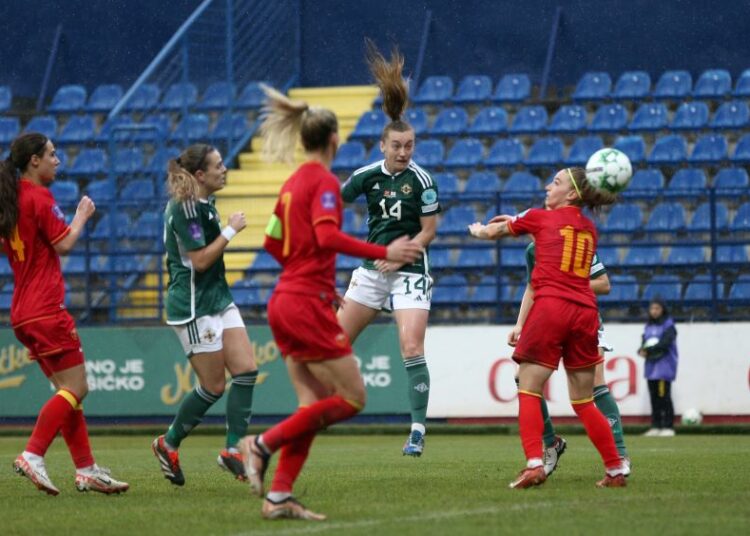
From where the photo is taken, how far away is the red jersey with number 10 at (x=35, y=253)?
28.2 ft

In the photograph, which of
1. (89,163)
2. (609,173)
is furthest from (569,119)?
(609,173)

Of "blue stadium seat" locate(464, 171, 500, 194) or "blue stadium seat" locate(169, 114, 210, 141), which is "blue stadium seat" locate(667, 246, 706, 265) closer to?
"blue stadium seat" locate(464, 171, 500, 194)

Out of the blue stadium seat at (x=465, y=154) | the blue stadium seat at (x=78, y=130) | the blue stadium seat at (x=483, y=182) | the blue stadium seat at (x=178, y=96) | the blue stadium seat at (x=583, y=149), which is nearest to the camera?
the blue stadium seat at (x=583, y=149)

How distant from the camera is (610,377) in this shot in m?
17.4

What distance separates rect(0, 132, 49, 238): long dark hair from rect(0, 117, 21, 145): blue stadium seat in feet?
51.1

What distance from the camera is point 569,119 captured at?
21578mm

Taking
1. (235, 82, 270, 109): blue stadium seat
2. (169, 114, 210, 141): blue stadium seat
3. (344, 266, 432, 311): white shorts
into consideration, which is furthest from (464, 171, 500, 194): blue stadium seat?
(344, 266, 432, 311): white shorts

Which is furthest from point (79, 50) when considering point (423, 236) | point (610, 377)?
point (423, 236)

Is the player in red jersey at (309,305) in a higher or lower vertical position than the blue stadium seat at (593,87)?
lower

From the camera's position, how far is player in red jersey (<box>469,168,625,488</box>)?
8266mm

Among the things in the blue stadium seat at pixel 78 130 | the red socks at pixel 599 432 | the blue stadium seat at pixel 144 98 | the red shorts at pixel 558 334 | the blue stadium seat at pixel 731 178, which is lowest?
the red socks at pixel 599 432

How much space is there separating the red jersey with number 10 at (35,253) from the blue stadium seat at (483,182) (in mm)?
12455

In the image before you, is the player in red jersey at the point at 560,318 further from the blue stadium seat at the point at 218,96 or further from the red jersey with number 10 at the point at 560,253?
the blue stadium seat at the point at 218,96

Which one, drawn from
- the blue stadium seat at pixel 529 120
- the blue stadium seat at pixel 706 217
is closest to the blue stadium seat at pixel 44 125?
the blue stadium seat at pixel 529 120
